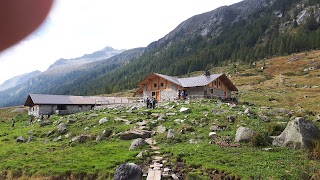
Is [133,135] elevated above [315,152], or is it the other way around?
[315,152]

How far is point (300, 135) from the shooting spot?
21000 mm

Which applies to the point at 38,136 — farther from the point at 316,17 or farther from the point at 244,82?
the point at 316,17

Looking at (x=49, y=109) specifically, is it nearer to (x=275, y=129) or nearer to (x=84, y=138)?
(x=84, y=138)

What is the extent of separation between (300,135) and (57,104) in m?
61.2

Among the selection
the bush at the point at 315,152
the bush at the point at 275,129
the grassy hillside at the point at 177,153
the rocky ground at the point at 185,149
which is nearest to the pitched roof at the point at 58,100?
the grassy hillside at the point at 177,153

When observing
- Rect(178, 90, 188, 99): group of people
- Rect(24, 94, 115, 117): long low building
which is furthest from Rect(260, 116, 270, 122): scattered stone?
Rect(24, 94, 115, 117): long low building

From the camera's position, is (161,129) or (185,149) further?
(161,129)

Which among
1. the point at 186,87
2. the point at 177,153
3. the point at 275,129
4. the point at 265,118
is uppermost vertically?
the point at 186,87

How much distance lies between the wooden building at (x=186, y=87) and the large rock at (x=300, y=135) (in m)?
36.0

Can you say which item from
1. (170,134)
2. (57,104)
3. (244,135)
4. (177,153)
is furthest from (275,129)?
(57,104)

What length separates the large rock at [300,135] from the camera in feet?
68.4

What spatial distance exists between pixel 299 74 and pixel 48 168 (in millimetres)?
112431

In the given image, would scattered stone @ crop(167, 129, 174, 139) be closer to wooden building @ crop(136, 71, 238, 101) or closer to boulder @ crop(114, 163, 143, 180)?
boulder @ crop(114, 163, 143, 180)

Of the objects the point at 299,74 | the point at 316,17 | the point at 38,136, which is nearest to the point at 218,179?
the point at 38,136
